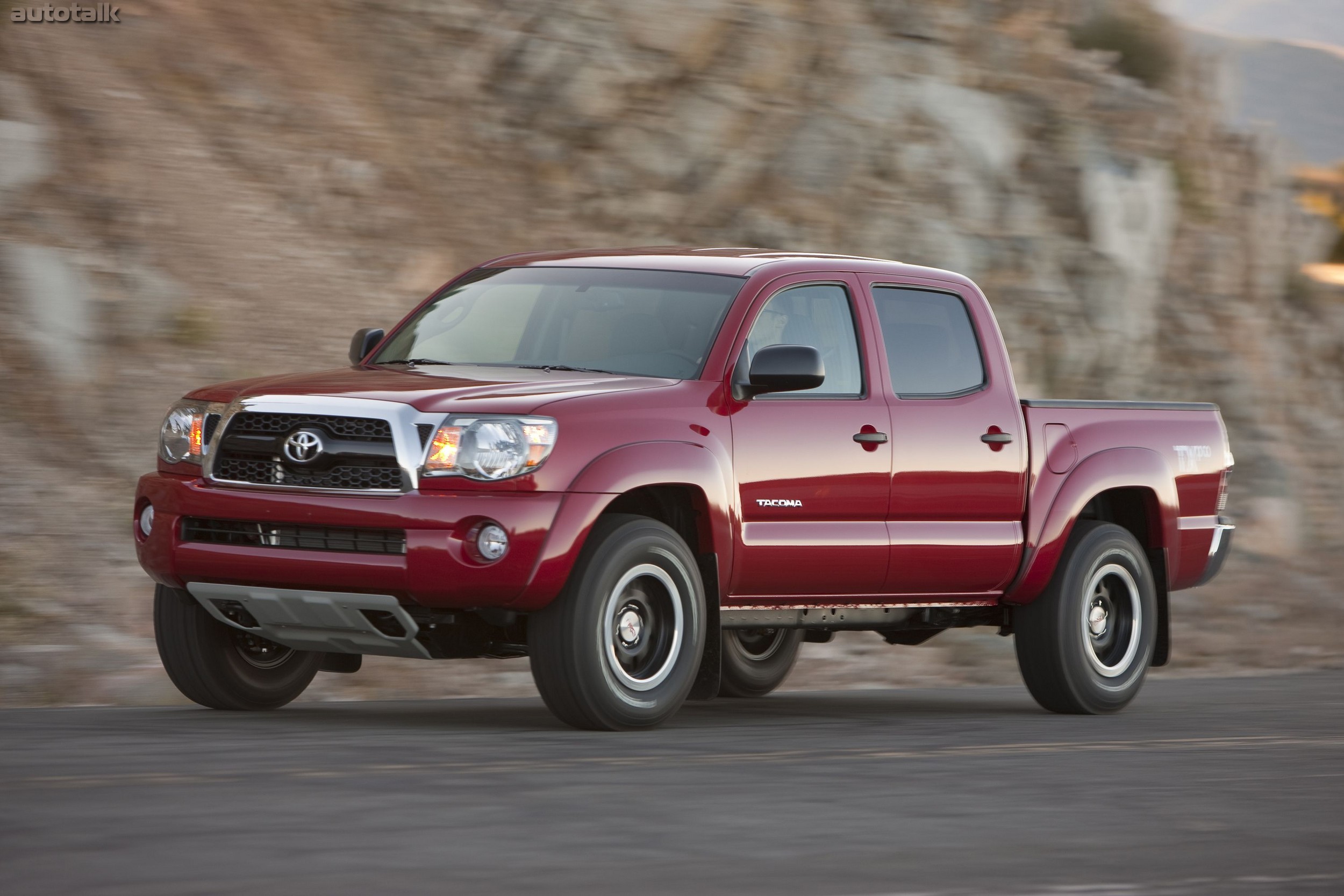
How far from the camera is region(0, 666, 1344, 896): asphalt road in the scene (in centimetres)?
542

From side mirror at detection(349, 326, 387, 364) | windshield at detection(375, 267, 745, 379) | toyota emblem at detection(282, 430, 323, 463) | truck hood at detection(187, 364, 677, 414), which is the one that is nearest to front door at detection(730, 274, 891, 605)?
windshield at detection(375, 267, 745, 379)

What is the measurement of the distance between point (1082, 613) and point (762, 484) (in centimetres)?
242

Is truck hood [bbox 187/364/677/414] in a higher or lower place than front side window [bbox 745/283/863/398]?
lower

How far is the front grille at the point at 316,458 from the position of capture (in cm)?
799

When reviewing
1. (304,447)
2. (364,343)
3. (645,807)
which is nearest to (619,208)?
(364,343)

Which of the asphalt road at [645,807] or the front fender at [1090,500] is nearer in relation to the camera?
the asphalt road at [645,807]

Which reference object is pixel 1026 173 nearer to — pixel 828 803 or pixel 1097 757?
pixel 1097 757

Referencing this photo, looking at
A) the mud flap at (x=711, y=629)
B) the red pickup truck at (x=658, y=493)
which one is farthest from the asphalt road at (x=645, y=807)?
the red pickup truck at (x=658, y=493)

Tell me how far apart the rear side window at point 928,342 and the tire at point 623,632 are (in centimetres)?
181

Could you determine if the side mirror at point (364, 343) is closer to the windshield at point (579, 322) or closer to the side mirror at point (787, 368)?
the windshield at point (579, 322)

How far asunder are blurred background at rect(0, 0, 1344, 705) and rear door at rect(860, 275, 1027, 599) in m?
3.35

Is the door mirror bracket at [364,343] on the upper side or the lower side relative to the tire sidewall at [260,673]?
upper

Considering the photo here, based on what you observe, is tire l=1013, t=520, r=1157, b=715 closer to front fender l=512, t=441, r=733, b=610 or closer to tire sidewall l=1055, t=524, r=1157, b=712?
tire sidewall l=1055, t=524, r=1157, b=712

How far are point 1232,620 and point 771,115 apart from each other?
702 cm
